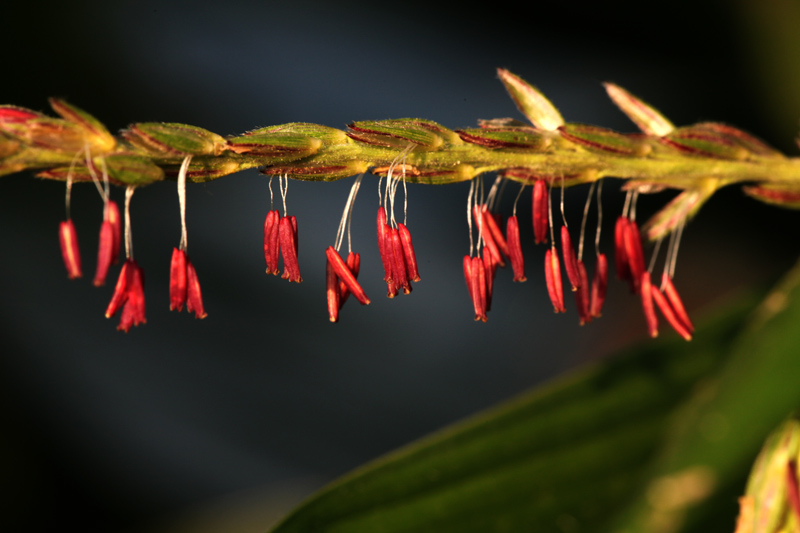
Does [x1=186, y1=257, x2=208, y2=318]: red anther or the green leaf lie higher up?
[x1=186, y1=257, x2=208, y2=318]: red anther

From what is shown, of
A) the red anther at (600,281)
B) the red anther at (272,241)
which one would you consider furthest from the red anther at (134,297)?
the red anther at (600,281)

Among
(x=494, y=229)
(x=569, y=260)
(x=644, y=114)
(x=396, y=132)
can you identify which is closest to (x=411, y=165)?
(x=396, y=132)

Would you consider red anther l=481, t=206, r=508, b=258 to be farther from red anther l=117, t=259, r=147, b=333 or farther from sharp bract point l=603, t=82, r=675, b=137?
red anther l=117, t=259, r=147, b=333

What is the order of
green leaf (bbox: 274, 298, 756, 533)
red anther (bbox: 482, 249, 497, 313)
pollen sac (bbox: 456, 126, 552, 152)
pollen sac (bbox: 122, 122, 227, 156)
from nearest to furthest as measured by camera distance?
1. pollen sac (bbox: 122, 122, 227, 156)
2. pollen sac (bbox: 456, 126, 552, 152)
3. red anther (bbox: 482, 249, 497, 313)
4. green leaf (bbox: 274, 298, 756, 533)

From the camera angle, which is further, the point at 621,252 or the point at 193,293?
the point at 621,252

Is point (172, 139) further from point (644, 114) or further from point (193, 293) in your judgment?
point (644, 114)

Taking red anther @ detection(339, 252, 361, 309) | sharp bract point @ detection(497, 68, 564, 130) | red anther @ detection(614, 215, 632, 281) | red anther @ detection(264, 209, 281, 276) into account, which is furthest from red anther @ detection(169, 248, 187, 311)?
red anther @ detection(614, 215, 632, 281)

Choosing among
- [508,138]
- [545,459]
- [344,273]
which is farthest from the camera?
[545,459]
